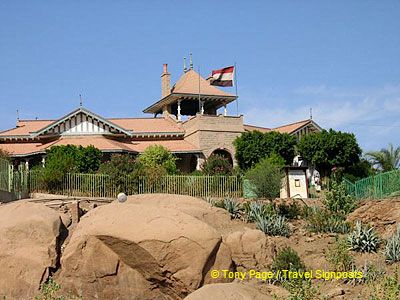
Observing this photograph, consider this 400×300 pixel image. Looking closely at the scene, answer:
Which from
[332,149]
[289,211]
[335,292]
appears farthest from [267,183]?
[332,149]

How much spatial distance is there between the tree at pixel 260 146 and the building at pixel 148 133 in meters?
1.16

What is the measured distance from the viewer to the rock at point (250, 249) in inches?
631

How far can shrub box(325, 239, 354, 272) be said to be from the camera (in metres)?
14.8

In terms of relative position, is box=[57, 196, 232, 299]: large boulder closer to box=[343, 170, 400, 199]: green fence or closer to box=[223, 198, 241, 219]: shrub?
box=[223, 198, 241, 219]: shrub

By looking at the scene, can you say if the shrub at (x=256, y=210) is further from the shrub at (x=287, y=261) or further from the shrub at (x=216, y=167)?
the shrub at (x=216, y=167)

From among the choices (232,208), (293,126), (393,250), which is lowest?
(393,250)

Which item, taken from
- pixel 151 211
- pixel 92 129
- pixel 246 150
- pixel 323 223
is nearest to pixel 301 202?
pixel 323 223

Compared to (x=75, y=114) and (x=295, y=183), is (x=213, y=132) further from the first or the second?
(x=295, y=183)

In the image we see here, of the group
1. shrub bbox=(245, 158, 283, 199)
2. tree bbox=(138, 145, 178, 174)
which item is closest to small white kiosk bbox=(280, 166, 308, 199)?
shrub bbox=(245, 158, 283, 199)

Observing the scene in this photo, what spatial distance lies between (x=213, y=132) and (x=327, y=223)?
21205 millimetres

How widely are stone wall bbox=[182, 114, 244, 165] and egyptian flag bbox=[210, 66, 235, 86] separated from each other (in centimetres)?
250

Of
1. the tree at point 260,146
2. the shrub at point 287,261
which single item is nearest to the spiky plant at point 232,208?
the shrub at point 287,261

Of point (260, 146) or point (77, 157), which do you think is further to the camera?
point (260, 146)

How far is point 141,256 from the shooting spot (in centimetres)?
1342
